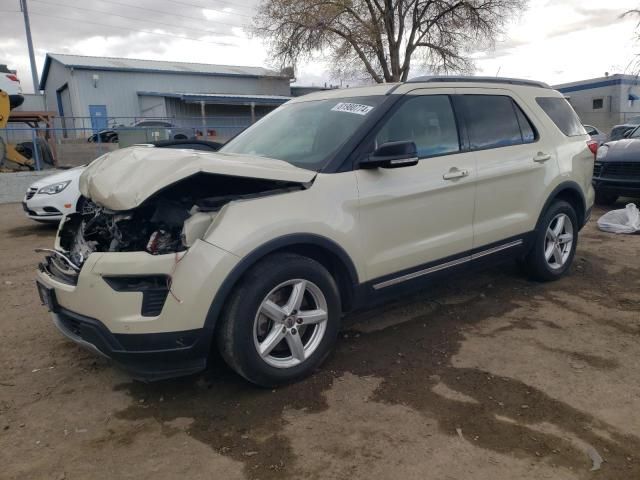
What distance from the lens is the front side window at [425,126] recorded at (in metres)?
3.66

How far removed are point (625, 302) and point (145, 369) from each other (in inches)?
156

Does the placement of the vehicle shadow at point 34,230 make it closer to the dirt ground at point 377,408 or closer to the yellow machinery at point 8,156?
the dirt ground at point 377,408

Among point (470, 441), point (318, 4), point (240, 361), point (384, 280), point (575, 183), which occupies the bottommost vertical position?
point (470, 441)

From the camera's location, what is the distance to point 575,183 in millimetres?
5000

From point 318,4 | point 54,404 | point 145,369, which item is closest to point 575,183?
point 145,369

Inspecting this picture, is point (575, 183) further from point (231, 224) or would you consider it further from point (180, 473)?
point (180, 473)

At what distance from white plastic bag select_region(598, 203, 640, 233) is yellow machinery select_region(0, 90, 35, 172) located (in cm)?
1321

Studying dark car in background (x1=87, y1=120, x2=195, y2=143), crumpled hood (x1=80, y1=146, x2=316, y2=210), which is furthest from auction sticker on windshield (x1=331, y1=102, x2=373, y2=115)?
dark car in background (x1=87, y1=120, x2=195, y2=143)

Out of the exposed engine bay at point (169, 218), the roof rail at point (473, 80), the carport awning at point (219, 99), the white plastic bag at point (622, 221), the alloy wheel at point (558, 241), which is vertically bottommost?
the white plastic bag at point (622, 221)

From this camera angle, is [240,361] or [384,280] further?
[384,280]

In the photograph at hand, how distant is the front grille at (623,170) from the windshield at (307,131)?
6.05 meters

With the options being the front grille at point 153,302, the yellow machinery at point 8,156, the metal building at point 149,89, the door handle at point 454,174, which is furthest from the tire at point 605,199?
the metal building at point 149,89

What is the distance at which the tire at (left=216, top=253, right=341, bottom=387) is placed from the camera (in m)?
2.89

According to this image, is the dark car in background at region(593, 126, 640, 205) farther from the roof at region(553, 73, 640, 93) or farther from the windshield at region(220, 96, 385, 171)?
the roof at region(553, 73, 640, 93)
